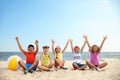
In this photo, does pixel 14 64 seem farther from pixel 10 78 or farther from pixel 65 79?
pixel 65 79

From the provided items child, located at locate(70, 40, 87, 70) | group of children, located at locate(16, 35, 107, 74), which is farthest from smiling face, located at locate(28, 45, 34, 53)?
child, located at locate(70, 40, 87, 70)

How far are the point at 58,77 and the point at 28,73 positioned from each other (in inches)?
56.2

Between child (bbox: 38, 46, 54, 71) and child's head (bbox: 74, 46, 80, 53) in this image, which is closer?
child (bbox: 38, 46, 54, 71)

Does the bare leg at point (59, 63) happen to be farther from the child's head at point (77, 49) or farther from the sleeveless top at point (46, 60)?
the child's head at point (77, 49)

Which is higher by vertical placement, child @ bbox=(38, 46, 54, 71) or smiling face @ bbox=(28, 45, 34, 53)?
smiling face @ bbox=(28, 45, 34, 53)

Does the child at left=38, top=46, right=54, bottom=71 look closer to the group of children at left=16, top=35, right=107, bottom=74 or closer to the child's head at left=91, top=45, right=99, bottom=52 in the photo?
the group of children at left=16, top=35, right=107, bottom=74

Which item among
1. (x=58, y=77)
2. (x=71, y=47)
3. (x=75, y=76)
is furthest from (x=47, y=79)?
(x=71, y=47)

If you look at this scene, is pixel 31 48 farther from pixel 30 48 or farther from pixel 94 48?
pixel 94 48

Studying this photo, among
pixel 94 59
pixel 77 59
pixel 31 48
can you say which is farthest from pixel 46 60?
pixel 94 59

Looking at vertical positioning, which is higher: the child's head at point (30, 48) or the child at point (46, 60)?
the child's head at point (30, 48)

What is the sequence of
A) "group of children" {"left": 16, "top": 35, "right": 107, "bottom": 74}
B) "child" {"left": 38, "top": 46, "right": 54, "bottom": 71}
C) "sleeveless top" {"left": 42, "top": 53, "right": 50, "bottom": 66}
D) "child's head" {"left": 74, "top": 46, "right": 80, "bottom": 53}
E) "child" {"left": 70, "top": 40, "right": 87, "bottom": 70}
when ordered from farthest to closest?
"child's head" {"left": 74, "top": 46, "right": 80, "bottom": 53}
"child" {"left": 70, "top": 40, "right": 87, "bottom": 70}
"sleeveless top" {"left": 42, "top": 53, "right": 50, "bottom": 66}
"child" {"left": 38, "top": 46, "right": 54, "bottom": 71}
"group of children" {"left": 16, "top": 35, "right": 107, "bottom": 74}

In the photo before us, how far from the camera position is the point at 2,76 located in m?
8.55

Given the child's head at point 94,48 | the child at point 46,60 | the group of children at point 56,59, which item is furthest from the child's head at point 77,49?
the child at point 46,60

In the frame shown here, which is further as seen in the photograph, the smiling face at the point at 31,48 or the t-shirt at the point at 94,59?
the t-shirt at the point at 94,59
